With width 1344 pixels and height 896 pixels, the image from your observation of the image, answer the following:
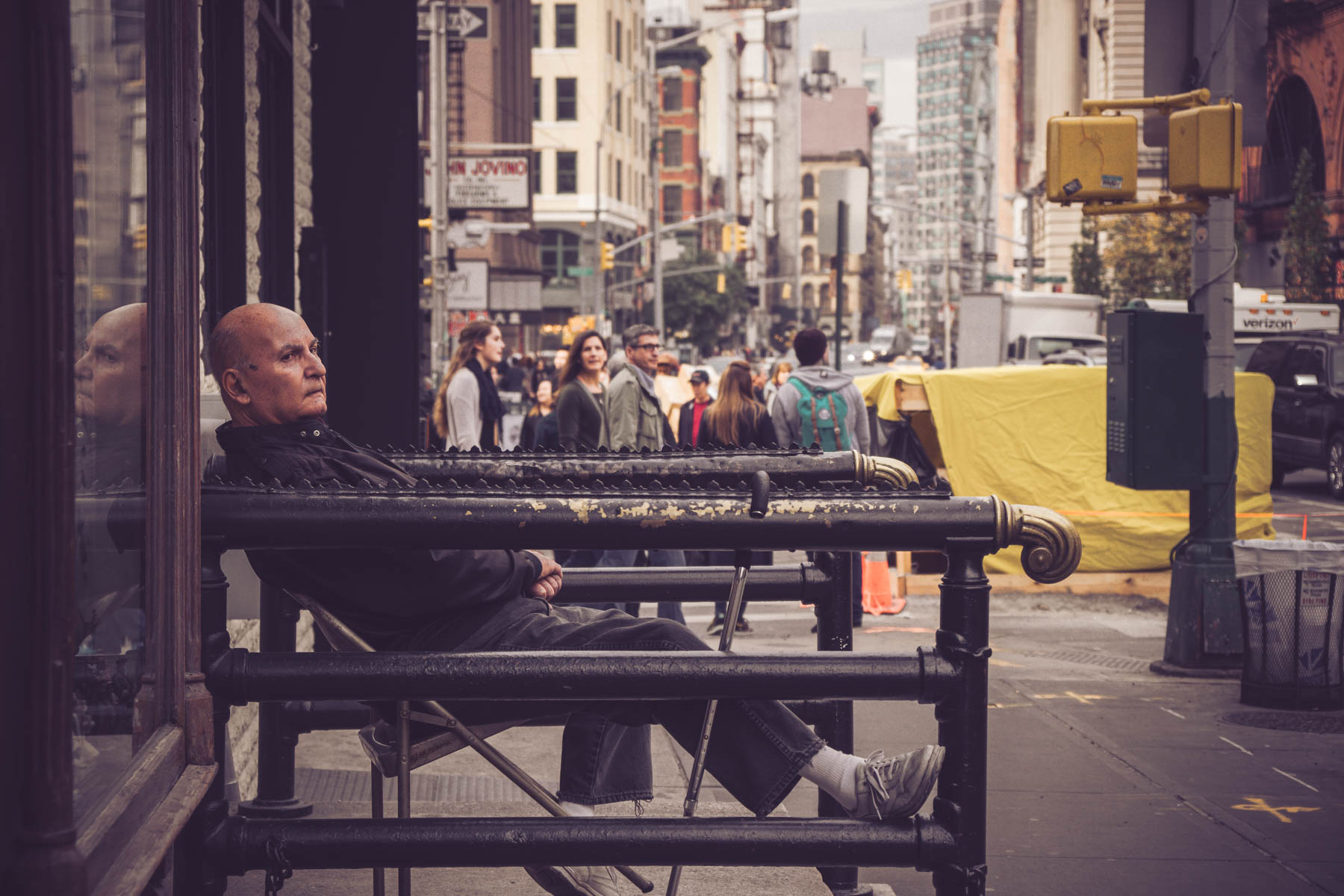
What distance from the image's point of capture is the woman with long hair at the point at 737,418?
11.3 m

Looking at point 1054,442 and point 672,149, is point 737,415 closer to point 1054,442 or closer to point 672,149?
point 1054,442

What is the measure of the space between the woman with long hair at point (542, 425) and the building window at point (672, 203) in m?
97.2

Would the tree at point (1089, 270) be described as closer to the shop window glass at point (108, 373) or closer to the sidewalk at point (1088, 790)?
the sidewalk at point (1088, 790)

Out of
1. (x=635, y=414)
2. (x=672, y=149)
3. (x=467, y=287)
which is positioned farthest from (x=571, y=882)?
(x=672, y=149)

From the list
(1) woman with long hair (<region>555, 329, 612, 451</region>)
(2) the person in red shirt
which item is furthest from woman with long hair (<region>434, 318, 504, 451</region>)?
(2) the person in red shirt

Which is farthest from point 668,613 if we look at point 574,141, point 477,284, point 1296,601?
point 574,141

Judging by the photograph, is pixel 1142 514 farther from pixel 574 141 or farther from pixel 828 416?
pixel 574 141

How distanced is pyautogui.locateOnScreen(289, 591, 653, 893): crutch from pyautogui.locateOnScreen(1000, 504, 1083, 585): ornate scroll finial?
94cm

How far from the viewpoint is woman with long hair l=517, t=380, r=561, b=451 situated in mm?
11633

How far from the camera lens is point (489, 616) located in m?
3.15

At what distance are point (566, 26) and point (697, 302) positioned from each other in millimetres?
20631

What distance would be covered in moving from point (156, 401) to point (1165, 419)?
26.6 ft

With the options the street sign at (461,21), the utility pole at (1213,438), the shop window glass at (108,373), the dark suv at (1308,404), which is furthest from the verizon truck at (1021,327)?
the shop window glass at (108,373)

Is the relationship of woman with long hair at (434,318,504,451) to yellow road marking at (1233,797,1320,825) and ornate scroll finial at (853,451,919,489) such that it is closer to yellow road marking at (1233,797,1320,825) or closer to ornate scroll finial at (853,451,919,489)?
yellow road marking at (1233,797,1320,825)
